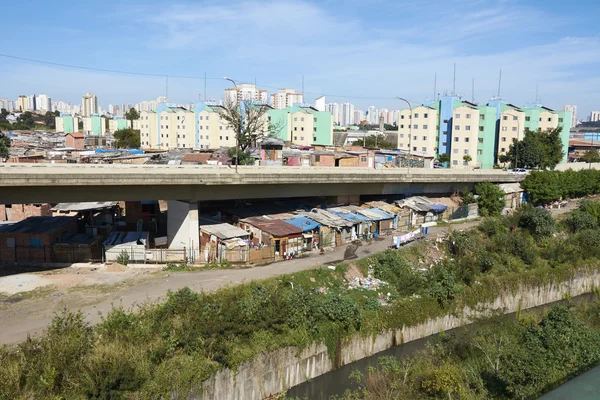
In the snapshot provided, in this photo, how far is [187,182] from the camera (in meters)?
17.3

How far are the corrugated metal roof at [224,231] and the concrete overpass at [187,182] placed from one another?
3.95 ft

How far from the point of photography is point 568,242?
21.5m

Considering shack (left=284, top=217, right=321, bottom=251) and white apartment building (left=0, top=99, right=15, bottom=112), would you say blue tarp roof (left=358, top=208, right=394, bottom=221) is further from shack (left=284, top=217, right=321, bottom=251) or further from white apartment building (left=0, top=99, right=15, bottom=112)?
white apartment building (left=0, top=99, right=15, bottom=112)

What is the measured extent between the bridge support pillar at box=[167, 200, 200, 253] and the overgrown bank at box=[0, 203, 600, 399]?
4705 mm

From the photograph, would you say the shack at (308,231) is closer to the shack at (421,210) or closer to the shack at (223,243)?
the shack at (223,243)

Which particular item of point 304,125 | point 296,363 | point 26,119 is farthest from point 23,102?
point 296,363

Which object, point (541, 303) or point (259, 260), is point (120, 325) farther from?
point (541, 303)

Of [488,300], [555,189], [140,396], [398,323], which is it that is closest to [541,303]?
[488,300]

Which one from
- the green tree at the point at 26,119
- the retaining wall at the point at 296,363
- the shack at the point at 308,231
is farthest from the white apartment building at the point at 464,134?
→ the green tree at the point at 26,119

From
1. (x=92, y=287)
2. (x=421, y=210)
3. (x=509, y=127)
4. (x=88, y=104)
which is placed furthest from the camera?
(x=88, y=104)

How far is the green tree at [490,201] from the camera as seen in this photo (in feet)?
87.5

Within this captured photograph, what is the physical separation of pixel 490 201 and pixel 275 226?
1457cm

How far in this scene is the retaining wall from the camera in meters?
10.5

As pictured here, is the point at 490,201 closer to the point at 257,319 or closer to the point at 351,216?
the point at 351,216
